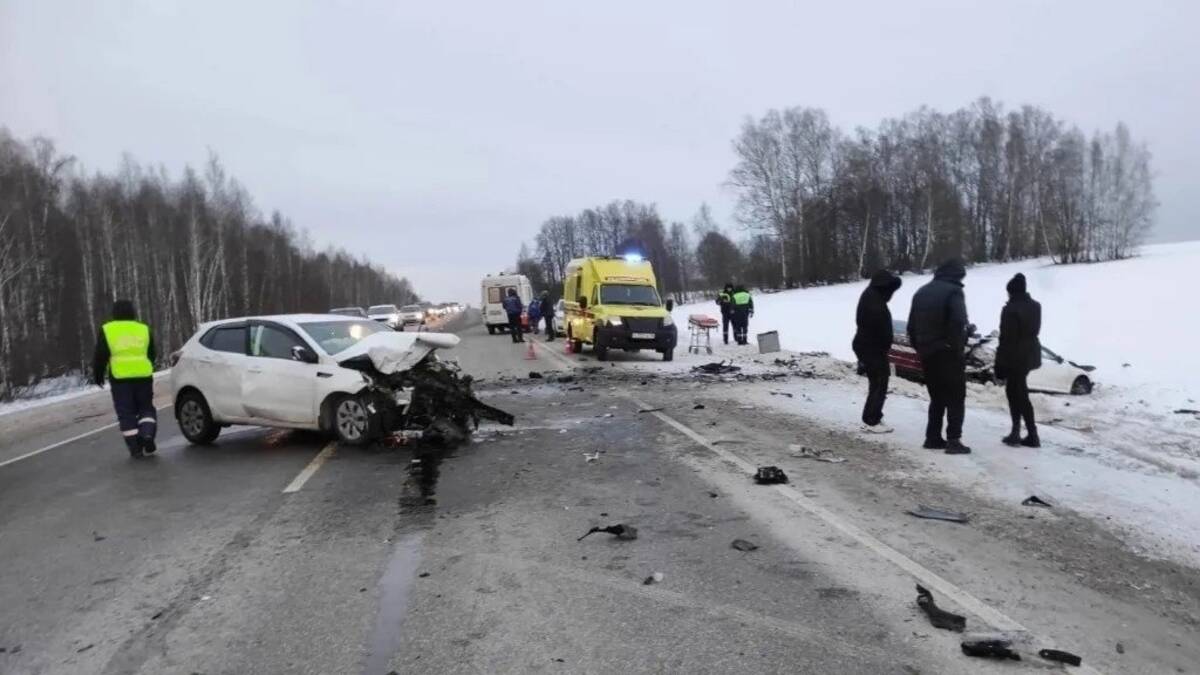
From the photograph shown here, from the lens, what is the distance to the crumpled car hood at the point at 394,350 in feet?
27.9

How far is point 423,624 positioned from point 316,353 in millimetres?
5665

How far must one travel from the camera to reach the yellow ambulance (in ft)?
62.5

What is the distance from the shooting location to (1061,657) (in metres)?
3.28

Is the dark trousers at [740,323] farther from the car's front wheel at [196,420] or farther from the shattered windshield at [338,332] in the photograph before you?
the car's front wheel at [196,420]

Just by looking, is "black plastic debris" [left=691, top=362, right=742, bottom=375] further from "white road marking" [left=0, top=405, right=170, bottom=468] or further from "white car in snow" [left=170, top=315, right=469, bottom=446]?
"white road marking" [left=0, top=405, right=170, bottom=468]

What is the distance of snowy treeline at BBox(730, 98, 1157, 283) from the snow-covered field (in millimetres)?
32362

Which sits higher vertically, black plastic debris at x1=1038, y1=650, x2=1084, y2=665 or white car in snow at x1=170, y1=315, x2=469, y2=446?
white car in snow at x1=170, y1=315, x2=469, y2=446

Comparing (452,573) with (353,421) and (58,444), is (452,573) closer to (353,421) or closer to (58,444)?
(353,421)

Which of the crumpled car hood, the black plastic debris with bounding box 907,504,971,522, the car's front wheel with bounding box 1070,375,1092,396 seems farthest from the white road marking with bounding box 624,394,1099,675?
the car's front wheel with bounding box 1070,375,1092,396

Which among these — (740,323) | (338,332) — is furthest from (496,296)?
(338,332)

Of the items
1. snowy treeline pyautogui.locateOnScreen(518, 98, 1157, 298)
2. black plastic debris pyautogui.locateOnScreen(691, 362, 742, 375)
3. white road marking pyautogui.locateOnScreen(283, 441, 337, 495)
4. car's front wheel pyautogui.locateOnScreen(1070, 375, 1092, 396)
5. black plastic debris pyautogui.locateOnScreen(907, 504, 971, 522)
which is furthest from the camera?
snowy treeline pyautogui.locateOnScreen(518, 98, 1157, 298)

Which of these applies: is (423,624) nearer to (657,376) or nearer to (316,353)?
(316,353)

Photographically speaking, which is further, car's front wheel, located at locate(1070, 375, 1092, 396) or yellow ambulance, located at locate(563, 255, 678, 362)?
yellow ambulance, located at locate(563, 255, 678, 362)

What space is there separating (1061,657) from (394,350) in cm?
702
